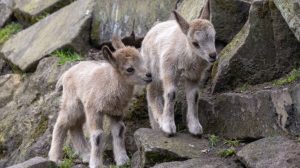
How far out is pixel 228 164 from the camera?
26.6 feet

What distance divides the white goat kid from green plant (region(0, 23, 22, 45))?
6733mm

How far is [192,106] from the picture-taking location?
937 cm

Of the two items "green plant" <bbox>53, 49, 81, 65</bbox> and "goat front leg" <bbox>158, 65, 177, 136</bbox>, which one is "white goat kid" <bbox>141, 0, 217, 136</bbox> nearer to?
"goat front leg" <bbox>158, 65, 177, 136</bbox>

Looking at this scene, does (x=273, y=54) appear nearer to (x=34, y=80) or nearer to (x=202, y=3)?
(x=202, y=3)

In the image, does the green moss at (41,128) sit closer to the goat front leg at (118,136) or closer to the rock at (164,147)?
the goat front leg at (118,136)

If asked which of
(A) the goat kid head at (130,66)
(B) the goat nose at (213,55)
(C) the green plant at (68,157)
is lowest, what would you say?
(C) the green plant at (68,157)

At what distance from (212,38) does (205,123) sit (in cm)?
136

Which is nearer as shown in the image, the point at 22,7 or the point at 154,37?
the point at 154,37

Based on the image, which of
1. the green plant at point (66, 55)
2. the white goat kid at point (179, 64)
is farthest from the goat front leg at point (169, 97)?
the green plant at point (66, 55)

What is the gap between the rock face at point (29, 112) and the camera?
11547mm

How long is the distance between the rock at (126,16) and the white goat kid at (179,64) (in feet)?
8.89

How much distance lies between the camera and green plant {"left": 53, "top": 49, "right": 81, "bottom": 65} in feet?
41.5

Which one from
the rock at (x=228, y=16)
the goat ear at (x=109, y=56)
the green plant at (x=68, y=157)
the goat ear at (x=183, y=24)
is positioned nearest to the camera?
the goat ear at (x=183, y=24)

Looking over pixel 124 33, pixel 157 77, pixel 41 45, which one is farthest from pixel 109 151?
pixel 41 45
